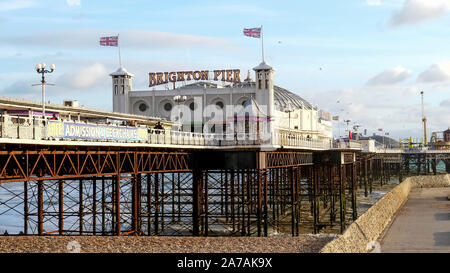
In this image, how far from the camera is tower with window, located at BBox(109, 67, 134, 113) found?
9812cm

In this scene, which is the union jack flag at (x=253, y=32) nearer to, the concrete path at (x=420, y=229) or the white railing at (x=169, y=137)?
the white railing at (x=169, y=137)

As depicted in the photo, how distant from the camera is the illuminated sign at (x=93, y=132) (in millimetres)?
26594

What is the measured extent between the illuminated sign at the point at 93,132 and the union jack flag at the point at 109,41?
2616cm

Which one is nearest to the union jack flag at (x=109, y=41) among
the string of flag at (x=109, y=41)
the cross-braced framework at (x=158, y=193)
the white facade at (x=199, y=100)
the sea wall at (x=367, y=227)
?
the string of flag at (x=109, y=41)

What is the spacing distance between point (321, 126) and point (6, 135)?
126m

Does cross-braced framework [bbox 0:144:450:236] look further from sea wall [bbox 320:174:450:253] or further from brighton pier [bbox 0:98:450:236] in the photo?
sea wall [bbox 320:174:450:253]

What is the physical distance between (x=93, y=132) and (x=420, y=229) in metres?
36.5

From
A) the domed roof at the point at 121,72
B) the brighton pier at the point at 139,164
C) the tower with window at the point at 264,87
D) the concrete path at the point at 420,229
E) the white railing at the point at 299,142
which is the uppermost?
the domed roof at the point at 121,72

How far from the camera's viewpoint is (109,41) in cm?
5844

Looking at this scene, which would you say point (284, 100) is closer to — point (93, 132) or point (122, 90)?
point (122, 90)
